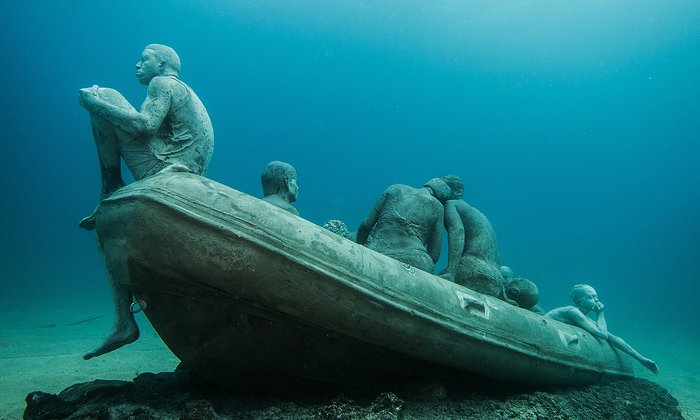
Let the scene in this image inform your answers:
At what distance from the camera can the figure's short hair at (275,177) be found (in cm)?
400

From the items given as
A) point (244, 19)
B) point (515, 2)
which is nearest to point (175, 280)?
point (515, 2)

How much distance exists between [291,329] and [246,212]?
99cm

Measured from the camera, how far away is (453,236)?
4.81 m

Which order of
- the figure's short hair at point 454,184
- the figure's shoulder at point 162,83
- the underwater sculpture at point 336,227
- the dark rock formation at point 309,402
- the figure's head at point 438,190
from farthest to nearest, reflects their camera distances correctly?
the figure's short hair at point 454,184
the figure's head at point 438,190
the underwater sculpture at point 336,227
the figure's shoulder at point 162,83
the dark rock formation at point 309,402

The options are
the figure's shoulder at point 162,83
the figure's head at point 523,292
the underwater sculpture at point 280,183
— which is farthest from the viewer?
the figure's head at point 523,292

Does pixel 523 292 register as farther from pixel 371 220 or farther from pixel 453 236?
pixel 371 220

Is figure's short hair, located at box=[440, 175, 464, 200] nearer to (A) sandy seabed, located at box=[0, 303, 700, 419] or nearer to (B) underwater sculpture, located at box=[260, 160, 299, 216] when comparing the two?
(B) underwater sculpture, located at box=[260, 160, 299, 216]

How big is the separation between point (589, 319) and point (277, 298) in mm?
5256

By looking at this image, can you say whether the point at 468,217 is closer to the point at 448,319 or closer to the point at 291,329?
the point at 448,319

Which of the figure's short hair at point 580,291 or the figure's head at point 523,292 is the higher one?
the figure's short hair at point 580,291

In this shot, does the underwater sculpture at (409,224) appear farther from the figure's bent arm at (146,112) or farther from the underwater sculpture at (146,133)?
the figure's bent arm at (146,112)

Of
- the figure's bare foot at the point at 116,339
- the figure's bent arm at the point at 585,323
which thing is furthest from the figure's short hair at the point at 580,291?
the figure's bare foot at the point at 116,339

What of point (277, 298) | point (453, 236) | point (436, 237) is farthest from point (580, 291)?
point (277, 298)

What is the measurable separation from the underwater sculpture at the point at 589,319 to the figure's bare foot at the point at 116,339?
564 cm
